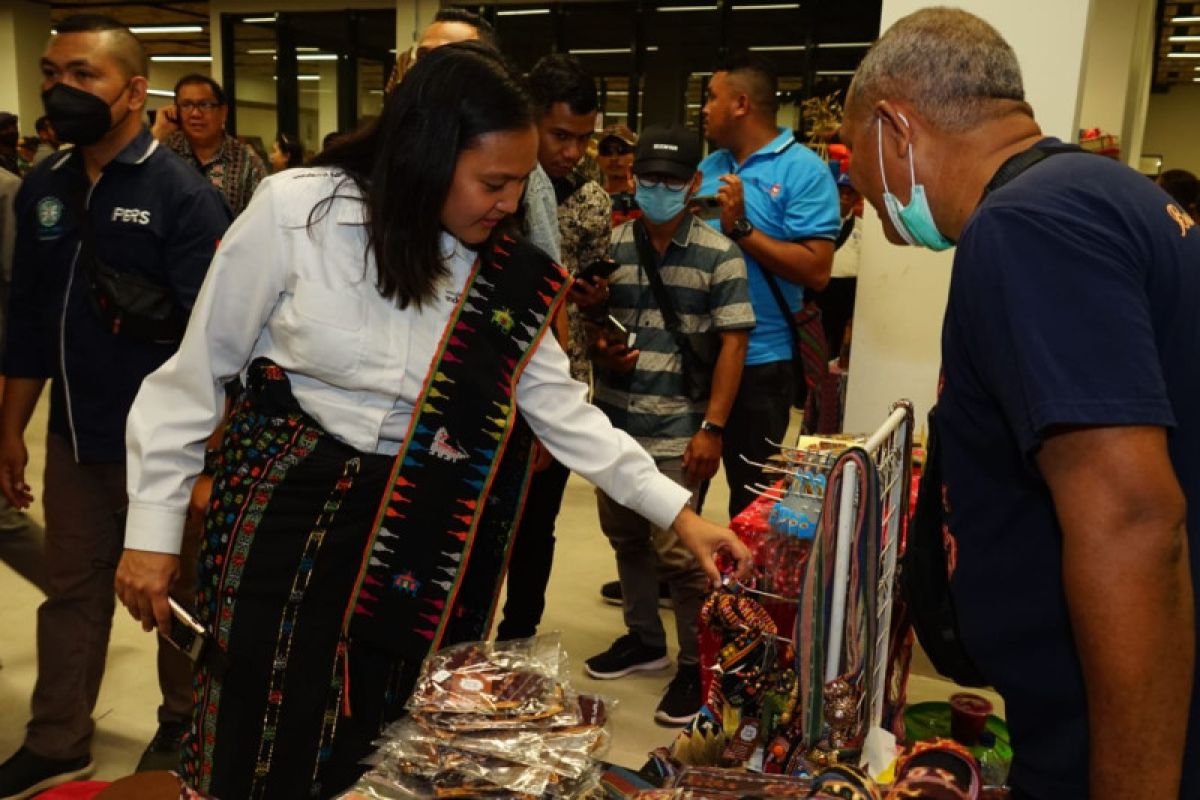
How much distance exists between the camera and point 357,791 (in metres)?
1.18

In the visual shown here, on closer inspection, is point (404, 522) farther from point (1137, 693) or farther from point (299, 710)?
point (1137, 693)

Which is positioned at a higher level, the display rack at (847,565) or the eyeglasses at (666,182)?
the eyeglasses at (666,182)

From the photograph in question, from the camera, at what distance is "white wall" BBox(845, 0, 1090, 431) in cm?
299

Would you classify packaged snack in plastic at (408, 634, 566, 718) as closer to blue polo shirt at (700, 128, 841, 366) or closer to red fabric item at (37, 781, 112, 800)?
red fabric item at (37, 781, 112, 800)

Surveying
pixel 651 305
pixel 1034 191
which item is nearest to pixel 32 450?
pixel 651 305

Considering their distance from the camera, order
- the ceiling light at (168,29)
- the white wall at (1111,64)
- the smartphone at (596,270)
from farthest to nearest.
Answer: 1. the ceiling light at (168,29)
2. the white wall at (1111,64)
3. the smartphone at (596,270)

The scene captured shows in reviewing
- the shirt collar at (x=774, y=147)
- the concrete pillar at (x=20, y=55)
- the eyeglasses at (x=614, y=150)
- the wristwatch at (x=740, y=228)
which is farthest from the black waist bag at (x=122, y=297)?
the concrete pillar at (x=20, y=55)

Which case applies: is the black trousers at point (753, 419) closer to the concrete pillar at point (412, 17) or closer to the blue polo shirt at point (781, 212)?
the blue polo shirt at point (781, 212)

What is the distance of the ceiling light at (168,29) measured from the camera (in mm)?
15797

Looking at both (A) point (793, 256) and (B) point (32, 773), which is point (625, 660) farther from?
(B) point (32, 773)

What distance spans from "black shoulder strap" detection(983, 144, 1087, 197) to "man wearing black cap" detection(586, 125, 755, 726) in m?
1.83

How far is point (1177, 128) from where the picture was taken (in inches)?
770

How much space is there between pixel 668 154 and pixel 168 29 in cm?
Result: 1575

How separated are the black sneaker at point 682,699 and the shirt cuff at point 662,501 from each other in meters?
1.39
